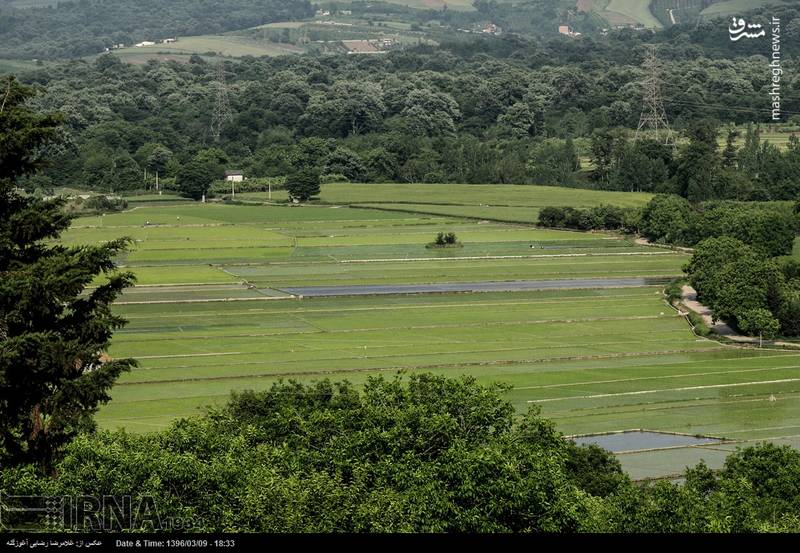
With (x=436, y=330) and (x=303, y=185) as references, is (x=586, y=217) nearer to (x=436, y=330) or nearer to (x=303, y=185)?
(x=303, y=185)

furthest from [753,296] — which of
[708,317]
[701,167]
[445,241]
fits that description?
[701,167]

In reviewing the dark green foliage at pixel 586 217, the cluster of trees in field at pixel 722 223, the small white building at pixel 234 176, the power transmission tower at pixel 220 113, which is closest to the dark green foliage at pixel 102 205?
the small white building at pixel 234 176

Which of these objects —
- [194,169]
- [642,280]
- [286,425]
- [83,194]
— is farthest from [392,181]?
[286,425]

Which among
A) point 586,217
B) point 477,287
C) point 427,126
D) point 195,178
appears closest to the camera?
point 477,287

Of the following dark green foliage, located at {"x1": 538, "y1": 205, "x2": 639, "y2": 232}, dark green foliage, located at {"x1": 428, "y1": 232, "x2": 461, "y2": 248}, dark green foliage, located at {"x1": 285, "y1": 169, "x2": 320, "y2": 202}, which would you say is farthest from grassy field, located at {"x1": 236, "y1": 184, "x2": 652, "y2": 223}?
dark green foliage, located at {"x1": 428, "y1": 232, "x2": 461, "y2": 248}

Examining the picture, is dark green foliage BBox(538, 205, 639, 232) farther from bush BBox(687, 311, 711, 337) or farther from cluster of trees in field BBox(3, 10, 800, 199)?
bush BBox(687, 311, 711, 337)
